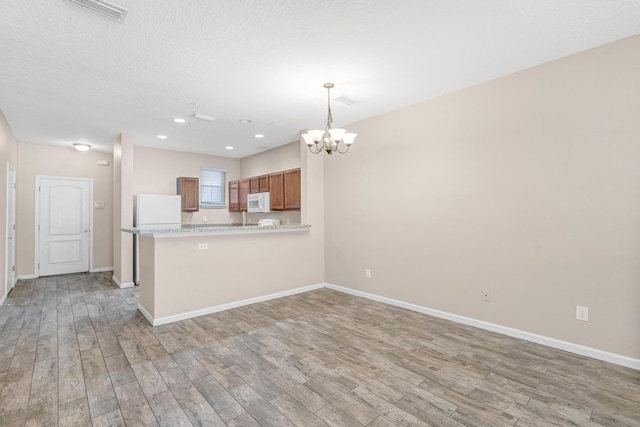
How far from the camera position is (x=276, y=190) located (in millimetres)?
6176

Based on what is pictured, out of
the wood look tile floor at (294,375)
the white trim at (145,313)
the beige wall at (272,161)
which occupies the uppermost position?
the beige wall at (272,161)

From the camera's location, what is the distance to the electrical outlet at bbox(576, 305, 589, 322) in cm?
274

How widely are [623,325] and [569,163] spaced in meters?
1.46

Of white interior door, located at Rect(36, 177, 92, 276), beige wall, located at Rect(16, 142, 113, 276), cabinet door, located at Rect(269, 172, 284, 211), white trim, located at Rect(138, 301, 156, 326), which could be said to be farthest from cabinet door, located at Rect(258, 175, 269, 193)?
white interior door, located at Rect(36, 177, 92, 276)

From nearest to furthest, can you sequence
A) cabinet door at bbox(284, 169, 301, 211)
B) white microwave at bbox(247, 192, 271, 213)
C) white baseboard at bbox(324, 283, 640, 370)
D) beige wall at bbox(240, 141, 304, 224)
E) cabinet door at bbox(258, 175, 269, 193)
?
white baseboard at bbox(324, 283, 640, 370) < cabinet door at bbox(284, 169, 301, 211) < beige wall at bbox(240, 141, 304, 224) < white microwave at bbox(247, 192, 271, 213) < cabinet door at bbox(258, 175, 269, 193)

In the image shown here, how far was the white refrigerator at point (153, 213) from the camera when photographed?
5547mm

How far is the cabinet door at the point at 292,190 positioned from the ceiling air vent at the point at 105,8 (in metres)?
3.69

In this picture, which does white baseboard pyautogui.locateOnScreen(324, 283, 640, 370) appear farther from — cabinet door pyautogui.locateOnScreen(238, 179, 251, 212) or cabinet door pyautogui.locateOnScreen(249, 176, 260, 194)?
cabinet door pyautogui.locateOnScreen(238, 179, 251, 212)

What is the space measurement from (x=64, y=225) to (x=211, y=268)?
4757mm

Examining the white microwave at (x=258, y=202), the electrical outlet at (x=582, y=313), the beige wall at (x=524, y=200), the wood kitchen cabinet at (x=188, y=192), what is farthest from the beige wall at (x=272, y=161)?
the electrical outlet at (x=582, y=313)

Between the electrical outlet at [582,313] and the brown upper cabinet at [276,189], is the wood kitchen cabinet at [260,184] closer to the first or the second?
the brown upper cabinet at [276,189]

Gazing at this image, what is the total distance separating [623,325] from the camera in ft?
8.43

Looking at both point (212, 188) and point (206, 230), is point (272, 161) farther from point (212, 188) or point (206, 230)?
point (206, 230)

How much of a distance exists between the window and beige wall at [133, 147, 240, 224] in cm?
13
